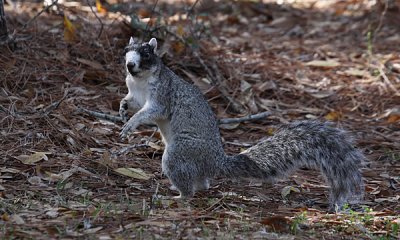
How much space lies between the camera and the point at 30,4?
1118 centimetres

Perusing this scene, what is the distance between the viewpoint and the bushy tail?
5.36m

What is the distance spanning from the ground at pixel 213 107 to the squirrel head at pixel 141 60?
74 centimetres

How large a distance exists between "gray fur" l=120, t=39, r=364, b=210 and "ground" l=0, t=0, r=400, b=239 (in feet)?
0.61

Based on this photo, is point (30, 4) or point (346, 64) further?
point (30, 4)

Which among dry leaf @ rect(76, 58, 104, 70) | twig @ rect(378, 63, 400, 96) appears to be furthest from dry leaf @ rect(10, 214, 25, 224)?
twig @ rect(378, 63, 400, 96)

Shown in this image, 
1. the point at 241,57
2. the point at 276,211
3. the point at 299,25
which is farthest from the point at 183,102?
the point at 299,25

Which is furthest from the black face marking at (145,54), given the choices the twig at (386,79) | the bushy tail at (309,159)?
the twig at (386,79)

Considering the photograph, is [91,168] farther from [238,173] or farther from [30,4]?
[30,4]

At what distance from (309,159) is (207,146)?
2.50 feet

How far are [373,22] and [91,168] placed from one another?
23.0 feet

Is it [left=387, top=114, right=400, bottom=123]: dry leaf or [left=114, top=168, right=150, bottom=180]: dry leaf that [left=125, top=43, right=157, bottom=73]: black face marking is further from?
[left=387, top=114, right=400, bottom=123]: dry leaf

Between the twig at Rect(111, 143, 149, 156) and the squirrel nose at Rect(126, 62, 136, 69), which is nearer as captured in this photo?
the squirrel nose at Rect(126, 62, 136, 69)

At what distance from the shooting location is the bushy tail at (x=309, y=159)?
536 cm

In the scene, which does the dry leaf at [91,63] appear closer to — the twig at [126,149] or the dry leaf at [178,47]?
the dry leaf at [178,47]
